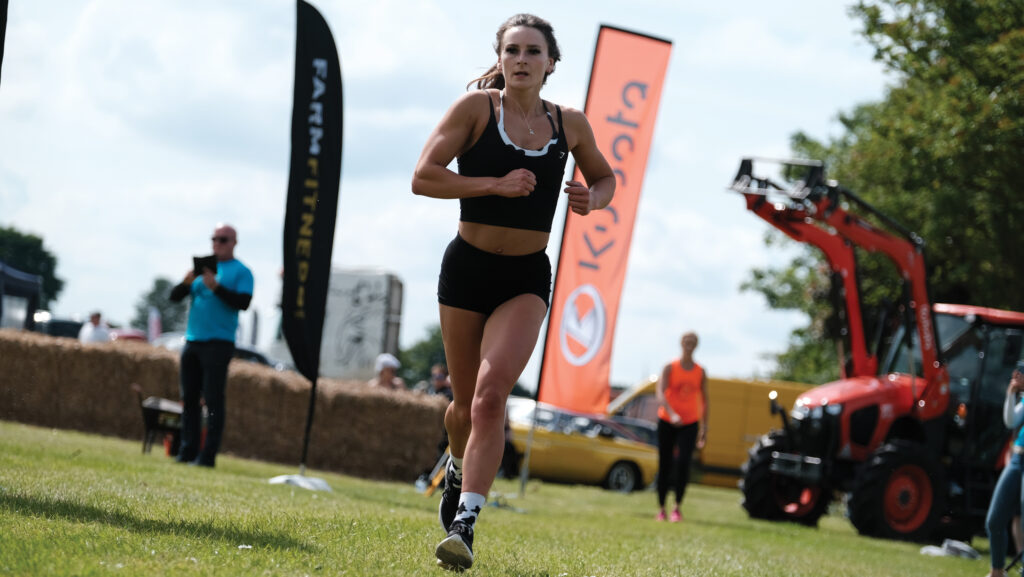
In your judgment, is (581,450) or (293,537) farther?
(581,450)

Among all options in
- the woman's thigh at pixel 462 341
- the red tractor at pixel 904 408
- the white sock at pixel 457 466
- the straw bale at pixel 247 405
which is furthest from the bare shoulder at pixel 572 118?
the straw bale at pixel 247 405

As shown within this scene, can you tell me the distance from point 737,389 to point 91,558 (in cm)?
2685

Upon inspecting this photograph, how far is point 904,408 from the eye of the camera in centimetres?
1622

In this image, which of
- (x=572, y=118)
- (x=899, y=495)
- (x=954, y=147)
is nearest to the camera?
(x=572, y=118)

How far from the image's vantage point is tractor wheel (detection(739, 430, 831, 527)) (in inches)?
651

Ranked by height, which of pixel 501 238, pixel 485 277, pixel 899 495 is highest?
pixel 501 238

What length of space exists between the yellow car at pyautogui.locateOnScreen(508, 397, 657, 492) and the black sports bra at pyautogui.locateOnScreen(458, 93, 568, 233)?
18154mm

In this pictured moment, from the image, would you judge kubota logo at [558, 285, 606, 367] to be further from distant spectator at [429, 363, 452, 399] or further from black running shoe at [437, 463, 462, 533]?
black running shoe at [437, 463, 462, 533]

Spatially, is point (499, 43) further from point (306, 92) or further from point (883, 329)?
point (883, 329)

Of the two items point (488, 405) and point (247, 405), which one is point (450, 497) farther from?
point (247, 405)

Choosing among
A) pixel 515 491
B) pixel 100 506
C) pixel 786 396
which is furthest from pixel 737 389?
pixel 100 506

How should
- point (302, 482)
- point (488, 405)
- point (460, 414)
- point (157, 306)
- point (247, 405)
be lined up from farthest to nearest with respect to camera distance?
point (157, 306) < point (247, 405) < point (302, 482) < point (460, 414) < point (488, 405)

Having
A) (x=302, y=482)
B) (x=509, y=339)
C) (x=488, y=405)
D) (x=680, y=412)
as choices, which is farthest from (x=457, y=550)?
(x=680, y=412)

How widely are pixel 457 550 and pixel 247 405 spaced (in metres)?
14.6
